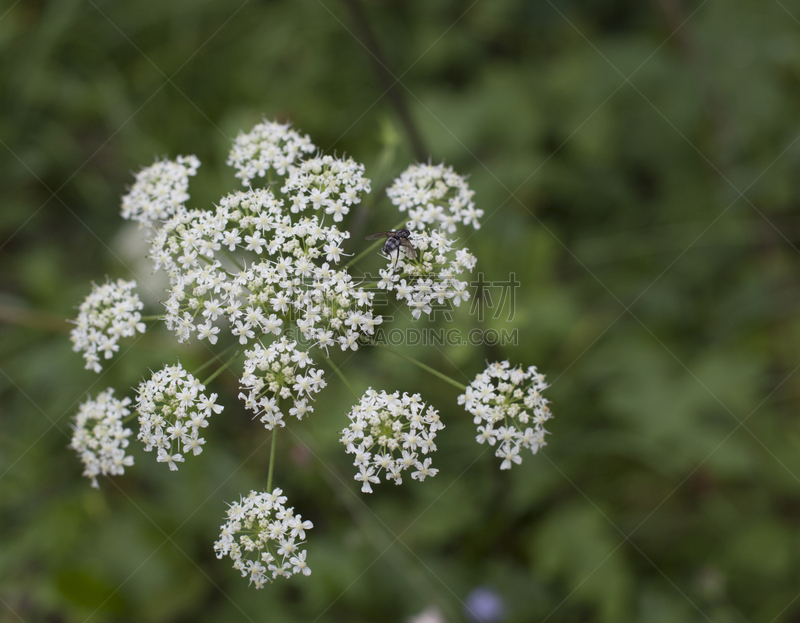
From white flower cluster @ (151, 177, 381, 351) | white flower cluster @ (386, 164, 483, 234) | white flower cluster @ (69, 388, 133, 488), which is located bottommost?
white flower cluster @ (69, 388, 133, 488)

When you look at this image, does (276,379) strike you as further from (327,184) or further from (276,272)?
(327,184)

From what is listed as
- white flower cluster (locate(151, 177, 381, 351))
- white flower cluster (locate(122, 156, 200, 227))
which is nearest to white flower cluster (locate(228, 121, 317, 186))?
white flower cluster (locate(151, 177, 381, 351))

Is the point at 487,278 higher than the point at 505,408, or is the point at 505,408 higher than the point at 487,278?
the point at 487,278

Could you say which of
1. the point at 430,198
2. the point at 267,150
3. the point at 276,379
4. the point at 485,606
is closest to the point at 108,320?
the point at 276,379

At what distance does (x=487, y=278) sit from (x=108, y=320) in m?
3.13

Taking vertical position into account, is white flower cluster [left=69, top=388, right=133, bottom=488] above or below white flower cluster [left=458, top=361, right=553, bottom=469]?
below

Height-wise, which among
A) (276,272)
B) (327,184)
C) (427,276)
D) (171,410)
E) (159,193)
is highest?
(327,184)

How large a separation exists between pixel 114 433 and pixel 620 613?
464 cm

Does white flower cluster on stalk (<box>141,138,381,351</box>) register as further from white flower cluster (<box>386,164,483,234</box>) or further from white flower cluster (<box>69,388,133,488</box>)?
white flower cluster (<box>69,388,133,488</box>)

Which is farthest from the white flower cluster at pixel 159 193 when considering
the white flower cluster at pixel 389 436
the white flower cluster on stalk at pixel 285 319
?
the white flower cluster at pixel 389 436

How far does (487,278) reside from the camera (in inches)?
211

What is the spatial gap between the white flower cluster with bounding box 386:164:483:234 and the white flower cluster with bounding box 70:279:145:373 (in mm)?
1944

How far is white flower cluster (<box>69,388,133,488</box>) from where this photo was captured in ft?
12.6

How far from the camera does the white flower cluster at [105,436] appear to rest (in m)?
3.84
